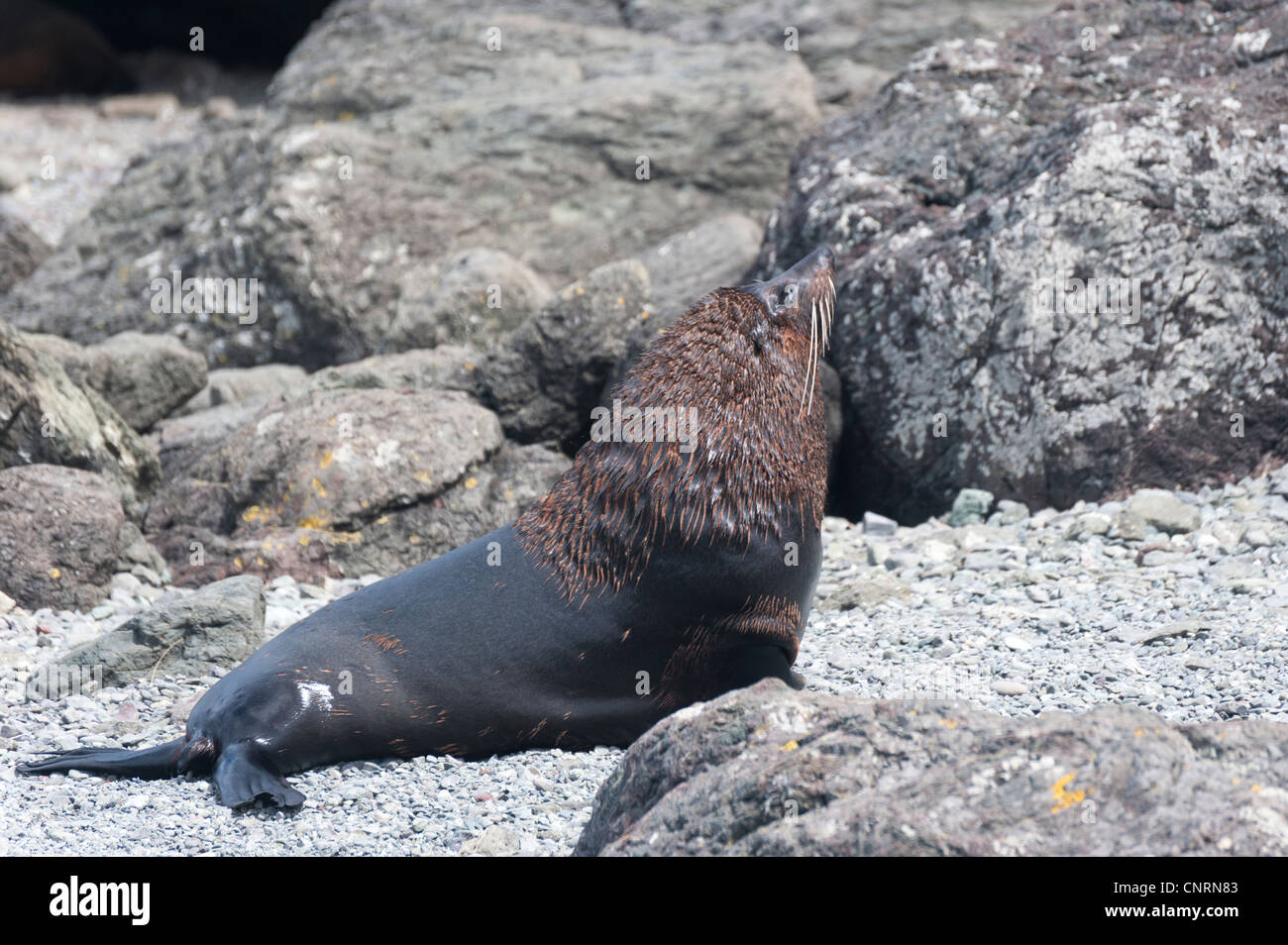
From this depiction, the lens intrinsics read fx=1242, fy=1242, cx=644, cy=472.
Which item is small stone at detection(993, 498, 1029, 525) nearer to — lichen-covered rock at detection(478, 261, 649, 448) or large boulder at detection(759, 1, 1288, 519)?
large boulder at detection(759, 1, 1288, 519)

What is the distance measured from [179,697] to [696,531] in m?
2.57

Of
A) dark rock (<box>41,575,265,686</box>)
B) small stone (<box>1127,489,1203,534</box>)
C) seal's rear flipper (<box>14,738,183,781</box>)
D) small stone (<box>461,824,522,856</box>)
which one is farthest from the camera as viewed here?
small stone (<box>1127,489,1203,534</box>)

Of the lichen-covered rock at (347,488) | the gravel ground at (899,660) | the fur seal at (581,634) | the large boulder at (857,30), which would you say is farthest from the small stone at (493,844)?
the large boulder at (857,30)

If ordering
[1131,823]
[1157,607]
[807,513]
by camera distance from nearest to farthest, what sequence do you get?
[1131,823] → [807,513] → [1157,607]

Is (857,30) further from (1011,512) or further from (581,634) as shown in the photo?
(581,634)

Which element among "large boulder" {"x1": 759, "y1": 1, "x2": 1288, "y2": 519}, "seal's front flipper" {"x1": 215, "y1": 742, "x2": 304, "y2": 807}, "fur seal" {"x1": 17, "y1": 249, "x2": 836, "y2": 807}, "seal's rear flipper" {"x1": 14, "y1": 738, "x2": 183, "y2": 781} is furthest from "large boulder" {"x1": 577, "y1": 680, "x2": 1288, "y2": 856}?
"large boulder" {"x1": 759, "y1": 1, "x2": 1288, "y2": 519}

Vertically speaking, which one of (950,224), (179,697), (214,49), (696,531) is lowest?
(179,697)

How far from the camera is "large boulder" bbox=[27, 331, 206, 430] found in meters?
8.80

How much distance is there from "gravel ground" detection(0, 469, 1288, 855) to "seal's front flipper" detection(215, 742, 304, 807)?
2.5 inches

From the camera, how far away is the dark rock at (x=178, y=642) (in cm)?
573

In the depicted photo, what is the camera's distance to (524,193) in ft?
37.3

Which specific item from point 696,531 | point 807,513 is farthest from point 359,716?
point 807,513

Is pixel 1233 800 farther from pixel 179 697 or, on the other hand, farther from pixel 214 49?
pixel 214 49

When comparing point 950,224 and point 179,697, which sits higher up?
point 950,224
